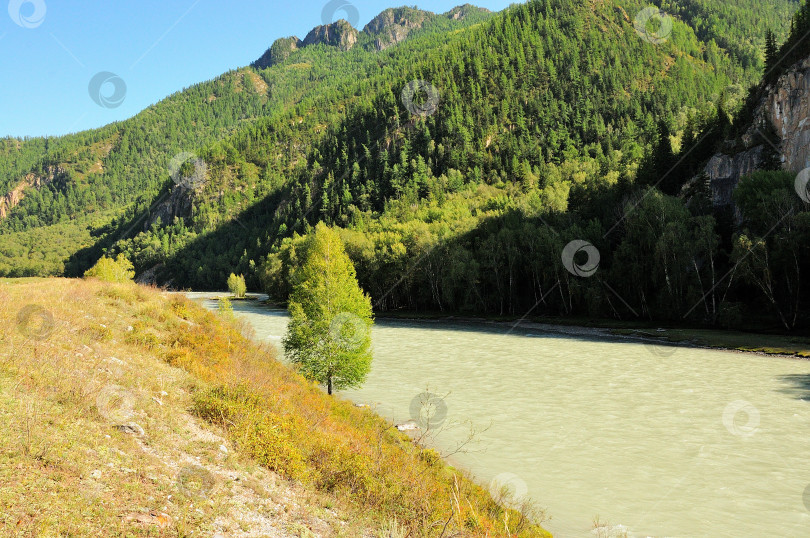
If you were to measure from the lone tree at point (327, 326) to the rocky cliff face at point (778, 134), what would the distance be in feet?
213

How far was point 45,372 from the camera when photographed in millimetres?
11281

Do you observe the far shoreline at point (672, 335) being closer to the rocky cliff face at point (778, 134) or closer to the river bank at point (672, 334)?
the river bank at point (672, 334)

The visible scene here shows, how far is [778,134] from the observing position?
66.9 meters

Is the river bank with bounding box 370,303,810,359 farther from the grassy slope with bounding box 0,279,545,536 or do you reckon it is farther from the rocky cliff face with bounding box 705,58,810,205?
the grassy slope with bounding box 0,279,545,536

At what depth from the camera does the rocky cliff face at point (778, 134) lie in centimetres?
6216

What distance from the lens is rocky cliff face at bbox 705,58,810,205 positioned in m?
62.2

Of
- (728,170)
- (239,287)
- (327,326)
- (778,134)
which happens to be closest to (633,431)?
(327,326)

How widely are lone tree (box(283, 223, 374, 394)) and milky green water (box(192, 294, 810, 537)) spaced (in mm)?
3464

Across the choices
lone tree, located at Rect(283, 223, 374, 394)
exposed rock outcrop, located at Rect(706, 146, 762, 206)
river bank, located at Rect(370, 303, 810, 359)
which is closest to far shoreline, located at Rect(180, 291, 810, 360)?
river bank, located at Rect(370, 303, 810, 359)

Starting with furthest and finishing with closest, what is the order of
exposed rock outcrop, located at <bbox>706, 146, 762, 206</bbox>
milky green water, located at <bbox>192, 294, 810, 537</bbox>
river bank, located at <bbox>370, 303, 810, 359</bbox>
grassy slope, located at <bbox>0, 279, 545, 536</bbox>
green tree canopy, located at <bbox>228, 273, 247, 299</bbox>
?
green tree canopy, located at <bbox>228, 273, 247, 299</bbox> → exposed rock outcrop, located at <bbox>706, 146, 762, 206</bbox> → river bank, located at <bbox>370, 303, 810, 359</bbox> → milky green water, located at <bbox>192, 294, 810, 537</bbox> → grassy slope, located at <bbox>0, 279, 545, 536</bbox>

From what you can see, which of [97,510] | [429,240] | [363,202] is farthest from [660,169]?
[363,202]

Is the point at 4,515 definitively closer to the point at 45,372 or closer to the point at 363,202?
the point at 45,372

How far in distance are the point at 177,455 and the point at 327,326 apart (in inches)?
737

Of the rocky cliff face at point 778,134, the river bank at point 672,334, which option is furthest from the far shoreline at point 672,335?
the rocky cliff face at point 778,134
